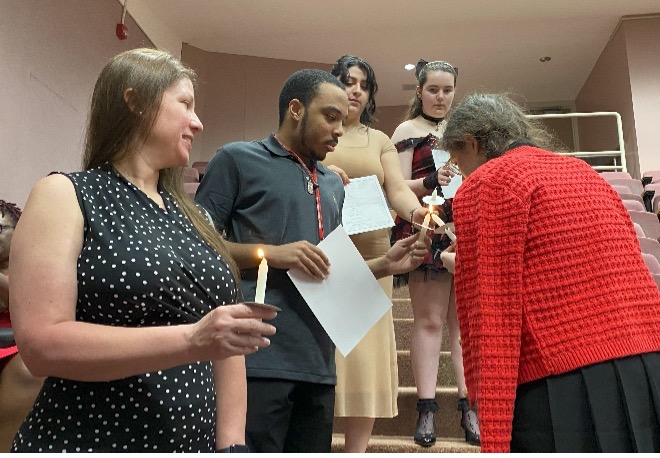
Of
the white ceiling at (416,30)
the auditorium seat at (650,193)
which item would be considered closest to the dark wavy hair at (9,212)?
the white ceiling at (416,30)

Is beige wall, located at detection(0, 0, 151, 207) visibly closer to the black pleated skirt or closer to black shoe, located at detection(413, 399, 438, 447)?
black shoe, located at detection(413, 399, 438, 447)

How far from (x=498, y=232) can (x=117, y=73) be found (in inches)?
29.7

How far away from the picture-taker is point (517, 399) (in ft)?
4.20

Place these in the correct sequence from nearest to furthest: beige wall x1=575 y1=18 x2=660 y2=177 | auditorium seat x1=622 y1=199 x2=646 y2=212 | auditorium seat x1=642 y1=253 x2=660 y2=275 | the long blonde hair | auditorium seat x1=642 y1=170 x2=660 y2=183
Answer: the long blonde hair
auditorium seat x1=642 y1=253 x2=660 y2=275
auditorium seat x1=622 y1=199 x2=646 y2=212
auditorium seat x1=642 y1=170 x2=660 y2=183
beige wall x1=575 y1=18 x2=660 y2=177

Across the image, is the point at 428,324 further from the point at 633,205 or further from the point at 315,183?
the point at 633,205

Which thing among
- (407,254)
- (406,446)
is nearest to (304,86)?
(407,254)

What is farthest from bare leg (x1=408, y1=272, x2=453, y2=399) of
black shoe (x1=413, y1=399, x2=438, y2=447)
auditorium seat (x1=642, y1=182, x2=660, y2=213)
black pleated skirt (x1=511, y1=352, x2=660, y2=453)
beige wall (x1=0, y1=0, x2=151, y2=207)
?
auditorium seat (x1=642, y1=182, x2=660, y2=213)

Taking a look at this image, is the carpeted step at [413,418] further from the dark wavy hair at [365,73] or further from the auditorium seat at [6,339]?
the auditorium seat at [6,339]

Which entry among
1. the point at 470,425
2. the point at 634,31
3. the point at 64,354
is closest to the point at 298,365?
the point at 64,354

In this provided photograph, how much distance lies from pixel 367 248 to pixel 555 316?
2.74ft

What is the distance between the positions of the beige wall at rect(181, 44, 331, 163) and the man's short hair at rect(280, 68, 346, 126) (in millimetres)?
5652

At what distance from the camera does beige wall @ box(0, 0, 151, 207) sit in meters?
4.02

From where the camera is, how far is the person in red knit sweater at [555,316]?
1.22 meters

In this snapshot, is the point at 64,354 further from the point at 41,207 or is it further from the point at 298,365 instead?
the point at 298,365
